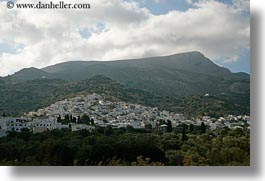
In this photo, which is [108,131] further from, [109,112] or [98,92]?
[98,92]

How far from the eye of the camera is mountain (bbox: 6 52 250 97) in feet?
24.7

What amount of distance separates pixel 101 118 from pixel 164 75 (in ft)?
4.84

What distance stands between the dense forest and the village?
126 mm

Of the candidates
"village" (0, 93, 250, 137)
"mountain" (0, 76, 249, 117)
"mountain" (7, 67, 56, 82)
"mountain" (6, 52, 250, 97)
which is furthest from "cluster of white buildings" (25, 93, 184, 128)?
"mountain" (7, 67, 56, 82)

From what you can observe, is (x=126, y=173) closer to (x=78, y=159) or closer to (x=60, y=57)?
(x=78, y=159)

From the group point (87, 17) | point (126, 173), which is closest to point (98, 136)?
point (126, 173)

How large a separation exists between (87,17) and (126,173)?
277 cm

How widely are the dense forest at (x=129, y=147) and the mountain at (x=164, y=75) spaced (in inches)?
33.0

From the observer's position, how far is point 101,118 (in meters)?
7.51

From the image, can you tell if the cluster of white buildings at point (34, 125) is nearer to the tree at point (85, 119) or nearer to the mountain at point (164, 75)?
the tree at point (85, 119)

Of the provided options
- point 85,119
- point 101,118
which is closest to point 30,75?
point 85,119

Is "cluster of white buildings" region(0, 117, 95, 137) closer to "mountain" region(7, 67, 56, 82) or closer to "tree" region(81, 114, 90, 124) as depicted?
"tree" region(81, 114, 90, 124)

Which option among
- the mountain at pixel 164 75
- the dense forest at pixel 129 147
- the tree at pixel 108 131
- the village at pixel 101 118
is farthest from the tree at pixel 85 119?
the mountain at pixel 164 75

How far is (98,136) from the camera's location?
7125 mm
